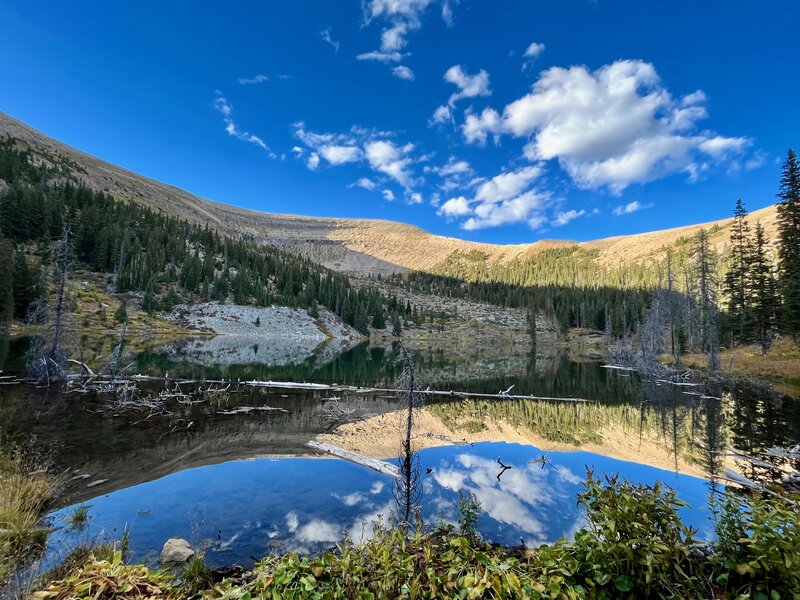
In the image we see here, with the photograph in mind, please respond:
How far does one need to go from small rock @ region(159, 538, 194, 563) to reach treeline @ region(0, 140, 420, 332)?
209ft

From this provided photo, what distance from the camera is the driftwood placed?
13.4m

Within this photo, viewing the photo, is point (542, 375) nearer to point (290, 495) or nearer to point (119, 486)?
point (290, 495)

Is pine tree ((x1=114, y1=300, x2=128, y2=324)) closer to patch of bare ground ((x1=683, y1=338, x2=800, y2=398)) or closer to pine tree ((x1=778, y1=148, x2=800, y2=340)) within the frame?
patch of bare ground ((x1=683, y1=338, x2=800, y2=398))

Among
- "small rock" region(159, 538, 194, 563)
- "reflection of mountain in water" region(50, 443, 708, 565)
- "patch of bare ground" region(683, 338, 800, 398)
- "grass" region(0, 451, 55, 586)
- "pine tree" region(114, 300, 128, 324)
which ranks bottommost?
"reflection of mountain in water" region(50, 443, 708, 565)

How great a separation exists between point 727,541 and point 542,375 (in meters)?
46.3

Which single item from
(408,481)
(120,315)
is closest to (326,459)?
(408,481)

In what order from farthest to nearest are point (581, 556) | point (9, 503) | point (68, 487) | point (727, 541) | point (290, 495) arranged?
point (290, 495) < point (68, 487) < point (9, 503) < point (581, 556) < point (727, 541)

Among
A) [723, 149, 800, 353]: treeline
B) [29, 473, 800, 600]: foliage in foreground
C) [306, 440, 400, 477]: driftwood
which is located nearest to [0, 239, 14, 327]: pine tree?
[306, 440, 400, 477]: driftwood

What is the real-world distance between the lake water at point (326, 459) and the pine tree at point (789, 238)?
59.3ft

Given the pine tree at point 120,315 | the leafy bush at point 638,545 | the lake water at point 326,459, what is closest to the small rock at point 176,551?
the lake water at point 326,459

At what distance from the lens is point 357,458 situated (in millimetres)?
14555

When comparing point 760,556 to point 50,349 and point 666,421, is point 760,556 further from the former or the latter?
point 50,349

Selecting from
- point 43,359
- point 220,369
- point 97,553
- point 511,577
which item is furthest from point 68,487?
point 220,369

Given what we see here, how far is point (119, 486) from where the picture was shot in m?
11.1
